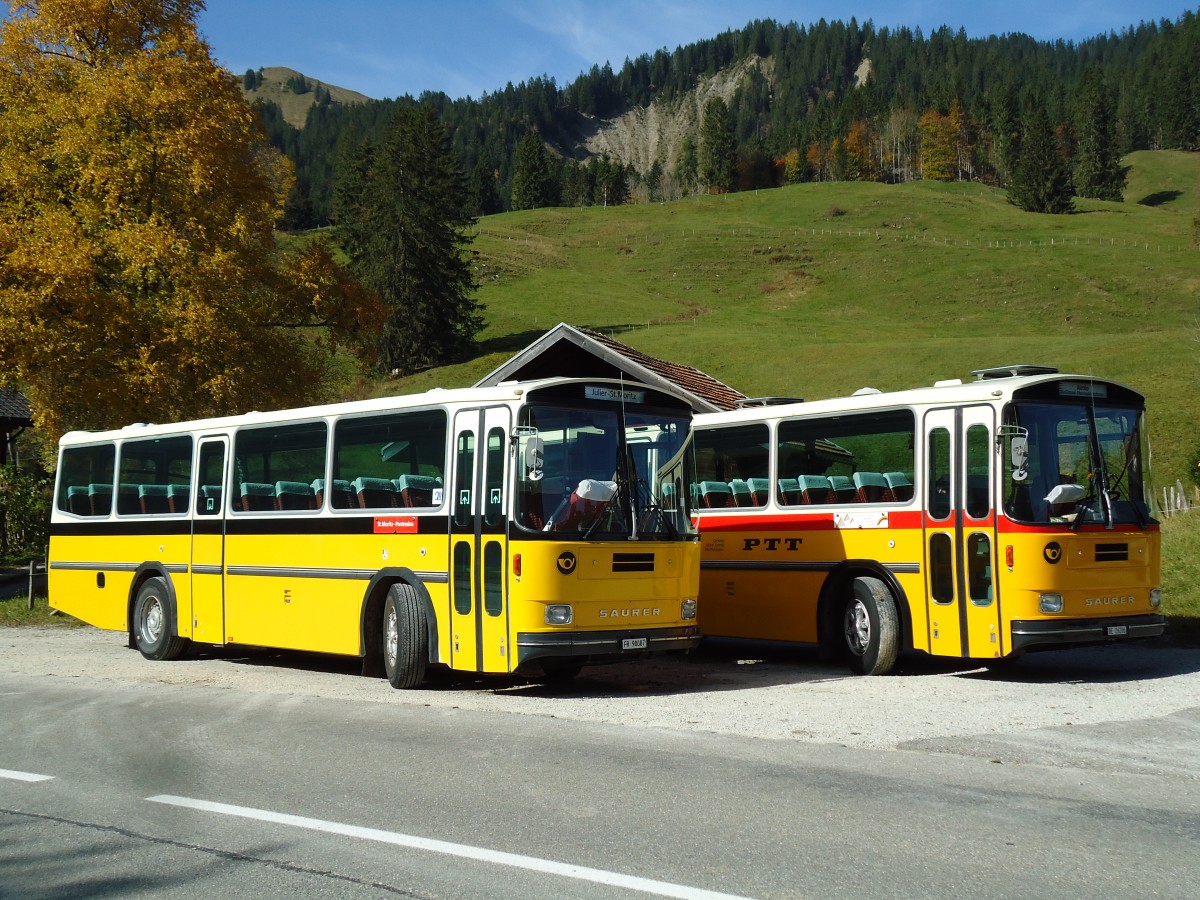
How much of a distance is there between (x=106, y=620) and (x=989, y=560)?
39.0ft

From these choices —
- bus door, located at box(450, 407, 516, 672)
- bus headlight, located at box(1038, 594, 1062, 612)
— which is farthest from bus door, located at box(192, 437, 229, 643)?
bus headlight, located at box(1038, 594, 1062, 612)

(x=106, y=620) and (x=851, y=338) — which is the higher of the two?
(x=851, y=338)

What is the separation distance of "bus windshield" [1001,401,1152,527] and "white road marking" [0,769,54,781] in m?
8.77

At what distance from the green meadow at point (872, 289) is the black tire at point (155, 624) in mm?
14614

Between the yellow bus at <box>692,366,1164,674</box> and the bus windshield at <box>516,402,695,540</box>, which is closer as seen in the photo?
the bus windshield at <box>516,402,695,540</box>

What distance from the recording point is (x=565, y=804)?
704 cm

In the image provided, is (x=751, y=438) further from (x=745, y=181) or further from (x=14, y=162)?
(x=745, y=181)

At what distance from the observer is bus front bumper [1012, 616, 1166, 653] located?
1173 cm

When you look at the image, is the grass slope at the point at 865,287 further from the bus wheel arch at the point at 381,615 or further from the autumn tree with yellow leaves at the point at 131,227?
the bus wheel arch at the point at 381,615

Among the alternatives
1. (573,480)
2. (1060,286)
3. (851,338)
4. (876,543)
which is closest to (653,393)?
(573,480)

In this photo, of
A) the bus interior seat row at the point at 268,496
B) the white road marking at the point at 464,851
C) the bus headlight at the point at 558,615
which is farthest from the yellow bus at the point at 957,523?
the white road marking at the point at 464,851

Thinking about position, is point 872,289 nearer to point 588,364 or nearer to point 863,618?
point 588,364

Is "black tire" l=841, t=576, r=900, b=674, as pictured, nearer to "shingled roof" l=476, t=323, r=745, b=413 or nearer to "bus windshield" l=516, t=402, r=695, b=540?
"bus windshield" l=516, t=402, r=695, b=540

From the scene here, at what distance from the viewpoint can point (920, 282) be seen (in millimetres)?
95062
